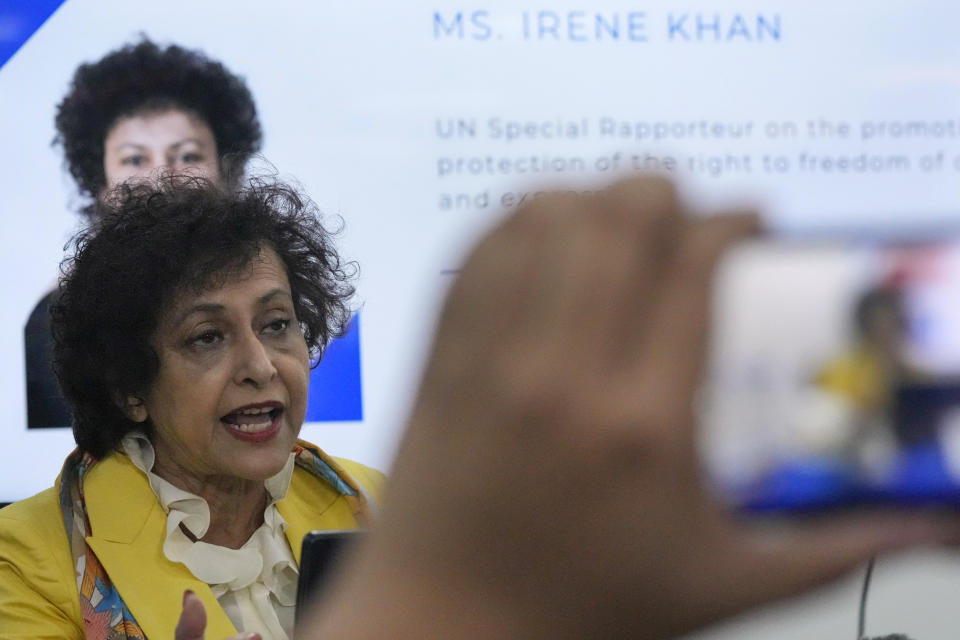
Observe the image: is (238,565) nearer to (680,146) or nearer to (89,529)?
(89,529)

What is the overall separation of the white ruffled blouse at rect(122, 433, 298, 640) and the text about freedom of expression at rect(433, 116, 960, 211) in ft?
2.89

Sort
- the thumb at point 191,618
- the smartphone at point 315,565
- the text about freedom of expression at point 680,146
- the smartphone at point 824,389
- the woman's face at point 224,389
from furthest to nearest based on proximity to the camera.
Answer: the text about freedom of expression at point 680,146 < the woman's face at point 224,389 < the smartphone at point 315,565 < the thumb at point 191,618 < the smartphone at point 824,389

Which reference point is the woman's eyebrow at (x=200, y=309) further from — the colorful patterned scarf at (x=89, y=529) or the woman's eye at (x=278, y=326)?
the colorful patterned scarf at (x=89, y=529)

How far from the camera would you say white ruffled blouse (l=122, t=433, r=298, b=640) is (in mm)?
1490

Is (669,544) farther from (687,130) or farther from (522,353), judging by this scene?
(687,130)

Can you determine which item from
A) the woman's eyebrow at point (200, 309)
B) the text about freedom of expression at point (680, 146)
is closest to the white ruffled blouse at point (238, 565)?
the woman's eyebrow at point (200, 309)

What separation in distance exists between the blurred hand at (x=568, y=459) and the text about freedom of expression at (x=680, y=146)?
1.90 metres

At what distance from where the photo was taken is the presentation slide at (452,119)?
2.11 m

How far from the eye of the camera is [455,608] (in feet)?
0.89

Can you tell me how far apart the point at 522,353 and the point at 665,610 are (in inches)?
2.9

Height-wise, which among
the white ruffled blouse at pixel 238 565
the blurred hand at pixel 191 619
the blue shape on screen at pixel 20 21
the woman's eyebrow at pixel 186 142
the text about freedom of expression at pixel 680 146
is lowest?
the white ruffled blouse at pixel 238 565

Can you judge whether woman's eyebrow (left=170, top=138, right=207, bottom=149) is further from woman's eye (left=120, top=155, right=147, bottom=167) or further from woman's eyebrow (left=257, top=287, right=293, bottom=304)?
woman's eyebrow (left=257, top=287, right=293, bottom=304)

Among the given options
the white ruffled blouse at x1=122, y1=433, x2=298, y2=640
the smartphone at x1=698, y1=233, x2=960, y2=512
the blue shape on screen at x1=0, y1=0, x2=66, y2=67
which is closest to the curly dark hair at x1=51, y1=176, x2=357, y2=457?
the white ruffled blouse at x1=122, y1=433, x2=298, y2=640

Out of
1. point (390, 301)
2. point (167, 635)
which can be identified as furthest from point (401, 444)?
point (390, 301)
